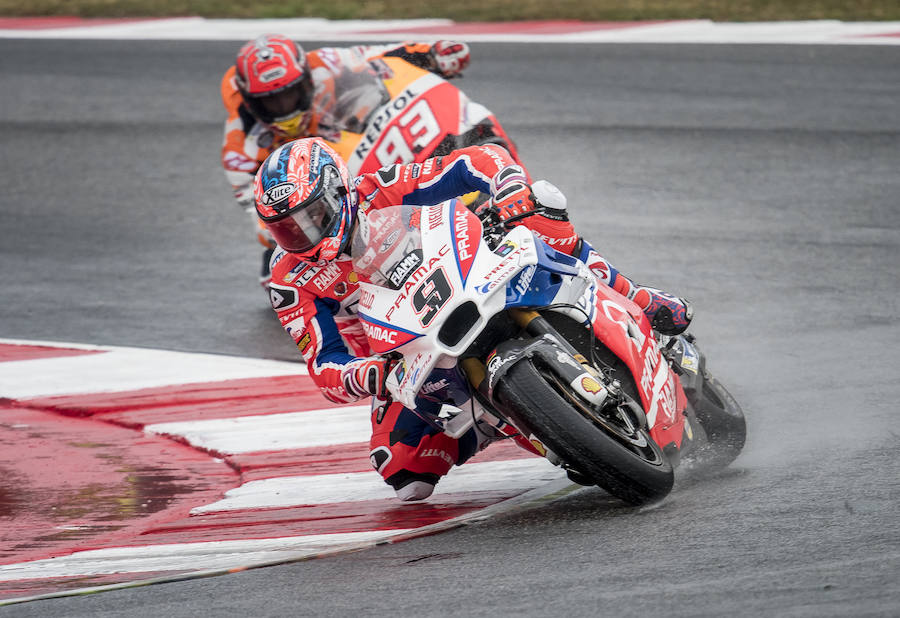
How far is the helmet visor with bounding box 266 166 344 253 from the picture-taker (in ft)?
15.3

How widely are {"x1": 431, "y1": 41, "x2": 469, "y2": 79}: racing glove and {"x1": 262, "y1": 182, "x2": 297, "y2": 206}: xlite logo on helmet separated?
3935 mm

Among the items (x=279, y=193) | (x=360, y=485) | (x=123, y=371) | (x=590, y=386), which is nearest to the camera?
(x=590, y=386)

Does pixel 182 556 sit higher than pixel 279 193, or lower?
lower

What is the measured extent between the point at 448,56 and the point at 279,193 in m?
3.98

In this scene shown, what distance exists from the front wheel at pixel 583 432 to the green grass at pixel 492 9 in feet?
34.4

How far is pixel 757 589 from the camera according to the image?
360cm

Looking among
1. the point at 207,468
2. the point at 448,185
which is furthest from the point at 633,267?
the point at 207,468

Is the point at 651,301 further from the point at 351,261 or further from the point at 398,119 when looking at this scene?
the point at 398,119

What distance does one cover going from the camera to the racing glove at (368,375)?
4.73 meters

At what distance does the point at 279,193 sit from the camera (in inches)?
183

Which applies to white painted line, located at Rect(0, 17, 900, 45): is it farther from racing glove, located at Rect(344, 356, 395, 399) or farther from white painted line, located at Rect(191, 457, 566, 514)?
racing glove, located at Rect(344, 356, 395, 399)

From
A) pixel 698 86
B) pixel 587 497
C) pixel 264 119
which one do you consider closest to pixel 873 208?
pixel 698 86

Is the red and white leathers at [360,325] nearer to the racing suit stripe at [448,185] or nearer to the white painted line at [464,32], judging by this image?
the racing suit stripe at [448,185]

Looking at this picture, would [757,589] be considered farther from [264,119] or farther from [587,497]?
[264,119]
